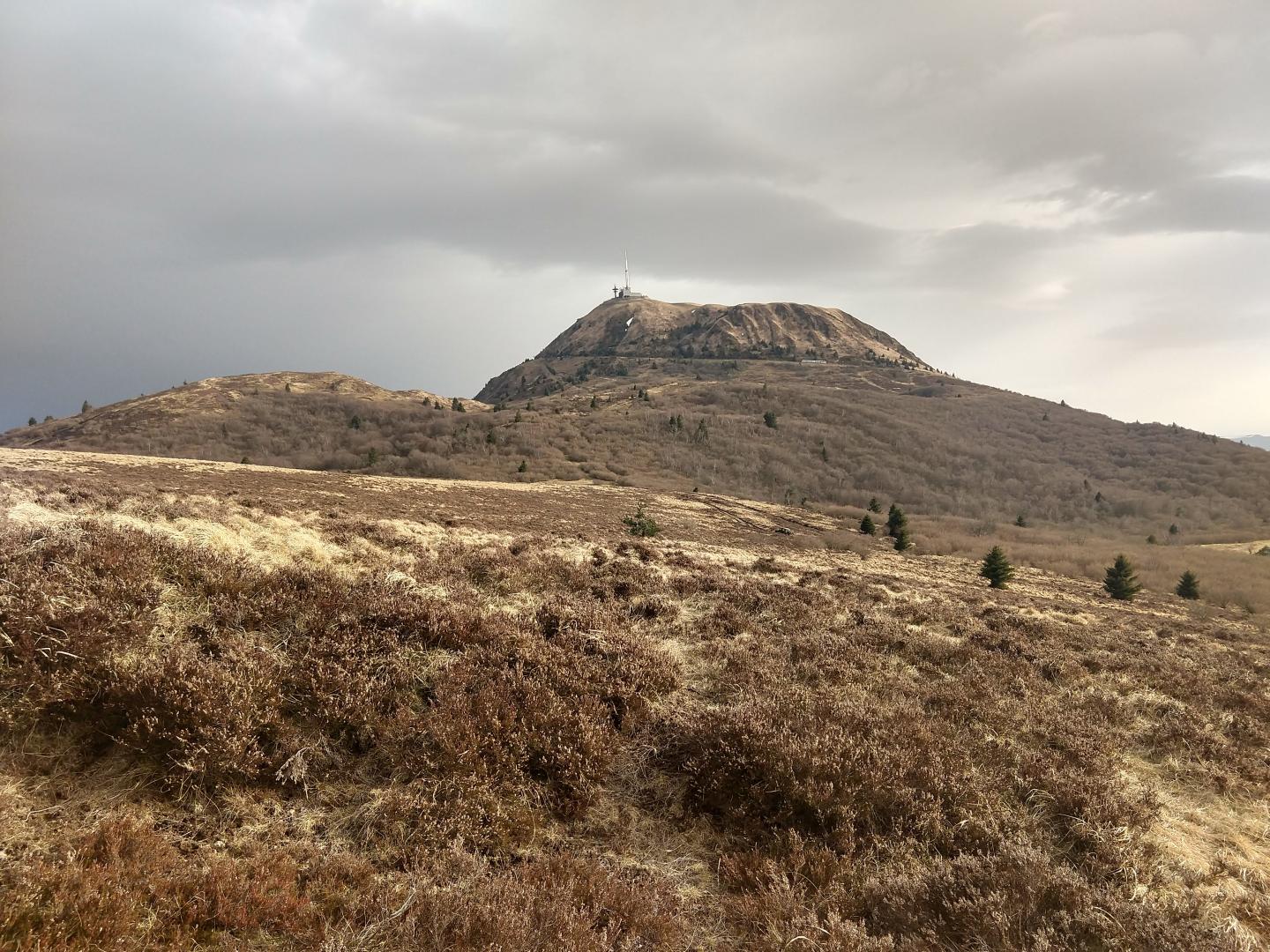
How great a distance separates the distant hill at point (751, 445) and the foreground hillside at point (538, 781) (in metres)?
61.8

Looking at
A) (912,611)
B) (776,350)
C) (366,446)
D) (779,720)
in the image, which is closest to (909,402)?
(776,350)

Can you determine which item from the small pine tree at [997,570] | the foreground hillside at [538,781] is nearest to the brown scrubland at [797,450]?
the small pine tree at [997,570]

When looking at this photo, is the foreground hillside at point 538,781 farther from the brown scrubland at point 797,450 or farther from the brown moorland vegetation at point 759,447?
the brown moorland vegetation at point 759,447

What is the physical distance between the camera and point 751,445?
10044 cm

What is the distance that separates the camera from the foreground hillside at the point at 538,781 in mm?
3420

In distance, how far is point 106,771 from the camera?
4.19 m

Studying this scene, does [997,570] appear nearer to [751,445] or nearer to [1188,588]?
[1188,588]

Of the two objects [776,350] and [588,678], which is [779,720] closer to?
[588,678]

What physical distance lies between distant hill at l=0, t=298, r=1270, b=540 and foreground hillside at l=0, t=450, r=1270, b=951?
61846 mm

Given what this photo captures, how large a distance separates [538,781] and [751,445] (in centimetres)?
9855

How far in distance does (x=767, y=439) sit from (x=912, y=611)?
9259 cm

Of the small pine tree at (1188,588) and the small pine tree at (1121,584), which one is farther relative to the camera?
the small pine tree at (1188,588)

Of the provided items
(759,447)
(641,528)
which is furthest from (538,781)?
(759,447)

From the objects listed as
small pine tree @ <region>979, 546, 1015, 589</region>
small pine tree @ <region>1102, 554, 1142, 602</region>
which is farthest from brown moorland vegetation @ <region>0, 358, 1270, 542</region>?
small pine tree @ <region>1102, 554, 1142, 602</region>
